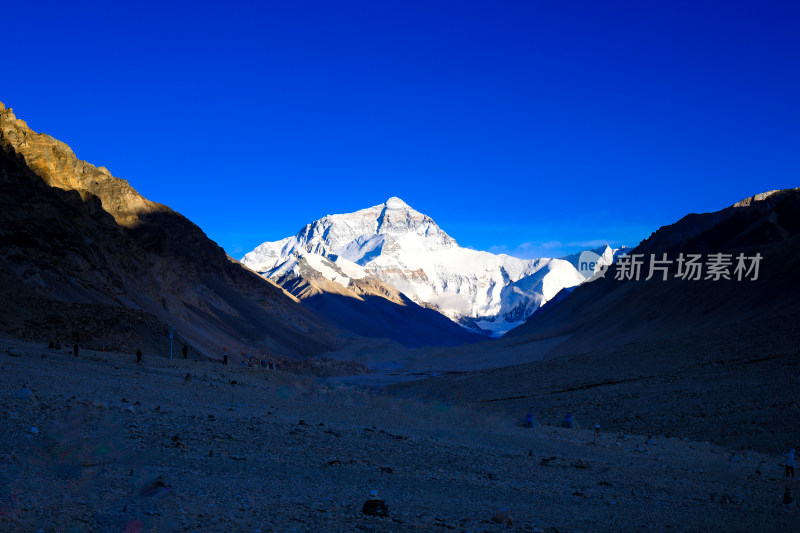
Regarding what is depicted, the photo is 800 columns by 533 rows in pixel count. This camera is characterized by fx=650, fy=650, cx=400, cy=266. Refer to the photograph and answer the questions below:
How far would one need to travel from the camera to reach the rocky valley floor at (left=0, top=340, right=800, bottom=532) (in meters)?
6.39

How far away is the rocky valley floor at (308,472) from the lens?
6391mm

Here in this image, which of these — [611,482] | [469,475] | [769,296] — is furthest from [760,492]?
[769,296]

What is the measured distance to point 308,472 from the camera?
8758mm

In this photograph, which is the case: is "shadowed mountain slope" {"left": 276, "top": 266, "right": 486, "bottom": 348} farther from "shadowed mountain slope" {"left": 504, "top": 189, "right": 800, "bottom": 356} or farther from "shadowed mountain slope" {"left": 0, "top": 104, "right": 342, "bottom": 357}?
"shadowed mountain slope" {"left": 504, "top": 189, "right": 800, "bottom": 356}

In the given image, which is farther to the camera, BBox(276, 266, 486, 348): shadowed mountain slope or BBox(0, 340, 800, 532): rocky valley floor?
BBox(276, 266, 486, 348): shadowed mountain slope

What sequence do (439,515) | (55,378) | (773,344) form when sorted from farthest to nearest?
(773,344), (55,378), (439,515)

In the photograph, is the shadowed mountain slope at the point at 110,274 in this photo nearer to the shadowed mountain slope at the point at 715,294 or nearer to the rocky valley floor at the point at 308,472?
the rocky valley floor at the point at 308,472

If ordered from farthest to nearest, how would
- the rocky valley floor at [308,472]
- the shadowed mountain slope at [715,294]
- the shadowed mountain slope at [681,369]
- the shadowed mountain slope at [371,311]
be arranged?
1. the shadowed mountain slope at [371,311]
2. the shadowed mountain slope at [715,294]
3. the shadowed mountain slope at [681,369]
4. the rocky valley floor at [308,472]

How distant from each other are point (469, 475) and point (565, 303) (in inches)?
3938

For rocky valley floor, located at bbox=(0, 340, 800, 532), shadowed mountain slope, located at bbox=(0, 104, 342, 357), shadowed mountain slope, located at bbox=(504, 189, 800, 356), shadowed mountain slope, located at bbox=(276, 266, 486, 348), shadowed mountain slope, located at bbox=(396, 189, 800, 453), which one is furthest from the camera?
shadowed mountain slope, located at bbox=(276, 266, 486, 348)

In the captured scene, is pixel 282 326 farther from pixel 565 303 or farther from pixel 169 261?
pixel 565 303

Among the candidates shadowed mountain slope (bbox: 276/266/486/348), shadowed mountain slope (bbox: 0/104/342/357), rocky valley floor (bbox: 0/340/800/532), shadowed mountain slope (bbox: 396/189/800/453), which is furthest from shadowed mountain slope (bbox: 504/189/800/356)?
shadowed mountain slope (bbox: 276/266/486/348)

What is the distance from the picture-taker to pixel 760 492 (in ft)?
33.9

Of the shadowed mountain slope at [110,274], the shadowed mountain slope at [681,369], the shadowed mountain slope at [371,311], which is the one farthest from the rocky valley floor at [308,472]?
the shadowed mountain slope at [371,311]
